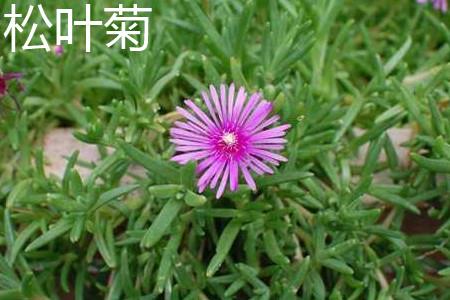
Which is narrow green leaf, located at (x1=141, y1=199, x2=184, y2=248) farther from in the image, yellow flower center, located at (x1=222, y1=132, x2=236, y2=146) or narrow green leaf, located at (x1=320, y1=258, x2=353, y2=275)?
narrow green leaf, located at (x1=320, y1=258, x2=353, y2=275)

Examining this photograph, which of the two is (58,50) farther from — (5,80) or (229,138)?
(229,138)

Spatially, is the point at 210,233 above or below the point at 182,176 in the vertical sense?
below

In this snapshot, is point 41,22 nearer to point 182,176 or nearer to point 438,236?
point 182,176

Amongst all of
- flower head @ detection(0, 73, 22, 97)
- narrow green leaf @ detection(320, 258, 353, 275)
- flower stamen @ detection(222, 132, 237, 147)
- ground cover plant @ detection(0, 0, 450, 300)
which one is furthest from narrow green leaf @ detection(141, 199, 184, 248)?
flower head @ detection(0, 73, 22, 97)

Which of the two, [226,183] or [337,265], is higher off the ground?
[226,183]

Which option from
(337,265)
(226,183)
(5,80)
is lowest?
(337,265)

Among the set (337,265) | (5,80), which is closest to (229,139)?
(337,265)

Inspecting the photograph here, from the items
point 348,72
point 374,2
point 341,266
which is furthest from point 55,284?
point 374,2
